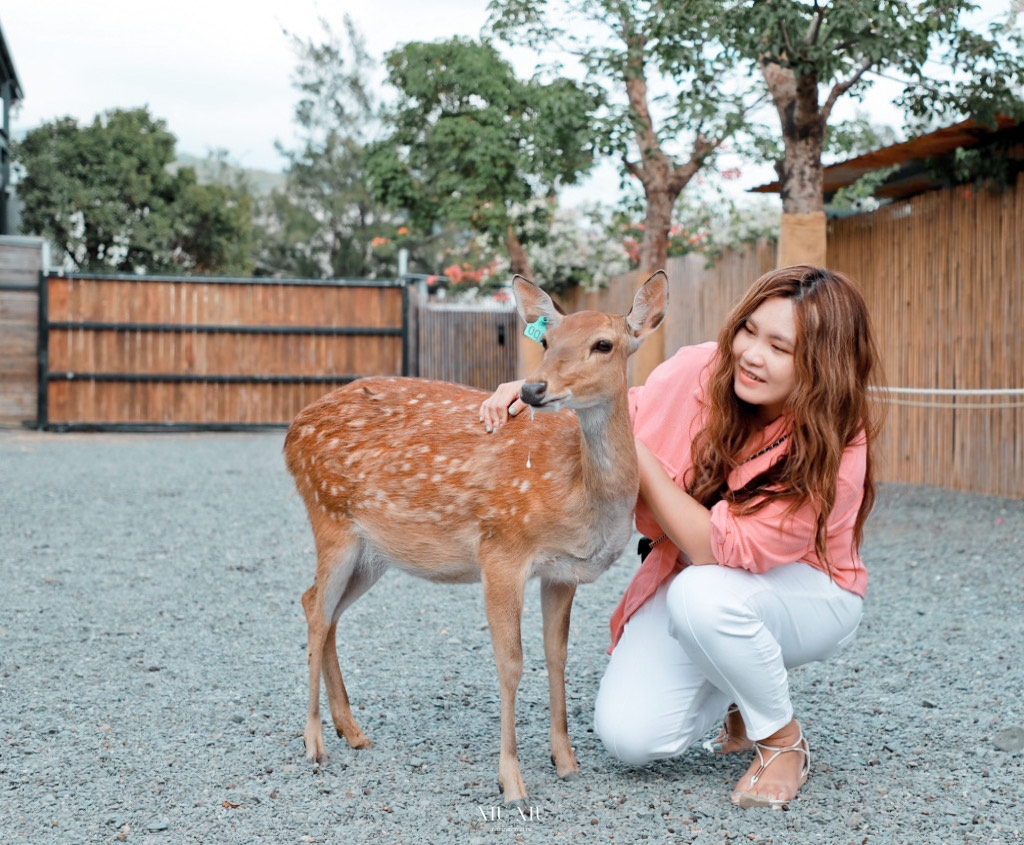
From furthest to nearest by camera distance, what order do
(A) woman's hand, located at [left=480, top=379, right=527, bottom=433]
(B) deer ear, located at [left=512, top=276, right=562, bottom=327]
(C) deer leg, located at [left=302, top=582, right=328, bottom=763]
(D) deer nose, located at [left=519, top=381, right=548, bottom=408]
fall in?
(C) deer leg, located at [left=302, top=582, right=328, bottom=763]
(A) woman's hand, located at [left=480, top=379, right=527, bottom=433]
(B) deer ear, located at [left=512, top=276, right=562, bottom=327]
(D) deer nose, located at [left=519, top=381, right=548, bottom=408]

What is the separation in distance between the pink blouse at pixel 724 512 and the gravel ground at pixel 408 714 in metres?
0.54

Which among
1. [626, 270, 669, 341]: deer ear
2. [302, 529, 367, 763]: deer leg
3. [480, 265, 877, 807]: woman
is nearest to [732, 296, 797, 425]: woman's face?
[480, 265, 877, 807]: woman

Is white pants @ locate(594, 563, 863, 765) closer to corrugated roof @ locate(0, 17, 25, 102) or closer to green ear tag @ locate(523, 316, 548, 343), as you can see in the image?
green ear tag @ locate(523, 316, 548, 343)

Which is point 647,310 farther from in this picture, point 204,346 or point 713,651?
point 204,346

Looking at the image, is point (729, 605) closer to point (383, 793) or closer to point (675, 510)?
point (675, 510)

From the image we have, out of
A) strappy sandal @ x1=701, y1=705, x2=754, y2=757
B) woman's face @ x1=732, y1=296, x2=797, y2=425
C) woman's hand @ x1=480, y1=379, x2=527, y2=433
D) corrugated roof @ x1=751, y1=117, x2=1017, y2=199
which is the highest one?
corrugated roof @ x1=751, y1=117, x2=1017, y2=199

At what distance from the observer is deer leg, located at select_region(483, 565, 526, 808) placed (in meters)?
2.74

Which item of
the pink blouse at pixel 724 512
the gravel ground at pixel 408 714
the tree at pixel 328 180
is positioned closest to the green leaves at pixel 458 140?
the gravel ground at pixel 408 714

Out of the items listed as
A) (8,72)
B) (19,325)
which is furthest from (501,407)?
(8,72)

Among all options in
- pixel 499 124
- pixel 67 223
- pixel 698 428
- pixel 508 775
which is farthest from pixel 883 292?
pixel 67 223

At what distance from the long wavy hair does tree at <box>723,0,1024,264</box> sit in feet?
11.7

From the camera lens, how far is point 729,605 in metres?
2.67

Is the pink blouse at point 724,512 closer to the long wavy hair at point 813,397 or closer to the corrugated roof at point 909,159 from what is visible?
the long wavy hair at point 813,397

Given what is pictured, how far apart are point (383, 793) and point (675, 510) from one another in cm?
104
